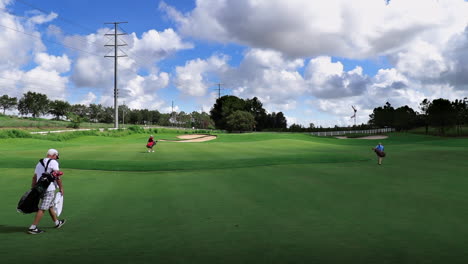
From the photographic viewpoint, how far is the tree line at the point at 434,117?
95000 mm

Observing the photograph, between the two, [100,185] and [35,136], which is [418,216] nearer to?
[100,185]

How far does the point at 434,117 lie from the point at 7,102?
676 feet

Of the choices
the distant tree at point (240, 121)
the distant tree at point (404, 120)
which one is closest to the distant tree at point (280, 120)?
the distant tree at point (240, 121)

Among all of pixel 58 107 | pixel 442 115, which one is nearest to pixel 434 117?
pixel 442 115

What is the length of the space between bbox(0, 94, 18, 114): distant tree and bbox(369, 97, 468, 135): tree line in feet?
620

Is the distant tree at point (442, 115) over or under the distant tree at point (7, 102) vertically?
under

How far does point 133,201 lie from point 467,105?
4886 inches

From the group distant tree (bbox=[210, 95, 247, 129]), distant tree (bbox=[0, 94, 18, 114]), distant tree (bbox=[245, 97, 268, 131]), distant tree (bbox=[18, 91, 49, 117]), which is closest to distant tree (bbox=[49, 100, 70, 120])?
distant tree (bbox=[18, 91, 49, 117])

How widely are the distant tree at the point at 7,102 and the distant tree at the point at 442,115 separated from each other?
203 m

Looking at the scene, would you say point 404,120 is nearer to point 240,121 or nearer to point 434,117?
point 434,117

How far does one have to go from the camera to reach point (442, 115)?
94.9 m

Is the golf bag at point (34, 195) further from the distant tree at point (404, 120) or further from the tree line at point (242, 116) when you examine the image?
the distant tree at point (404, 120)

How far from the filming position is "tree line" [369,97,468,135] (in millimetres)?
95000

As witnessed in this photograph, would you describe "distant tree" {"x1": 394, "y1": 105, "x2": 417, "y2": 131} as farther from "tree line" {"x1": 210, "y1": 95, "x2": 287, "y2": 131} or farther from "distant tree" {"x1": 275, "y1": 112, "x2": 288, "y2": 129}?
"distant tree" {"x1": 275, "y1": 112, "x2": 288, "y2": 129}
